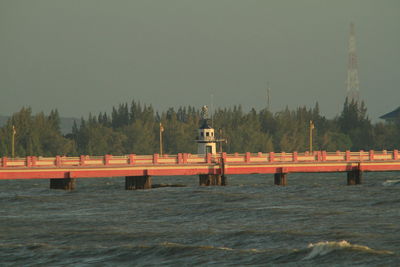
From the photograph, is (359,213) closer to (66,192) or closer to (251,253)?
(251,253)

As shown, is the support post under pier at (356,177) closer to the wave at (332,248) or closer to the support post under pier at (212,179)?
the support post under pier at (212,179)

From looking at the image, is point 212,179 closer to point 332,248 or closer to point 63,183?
point 63,183

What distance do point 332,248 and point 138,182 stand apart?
45.8 meters

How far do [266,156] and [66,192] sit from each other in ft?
60.1

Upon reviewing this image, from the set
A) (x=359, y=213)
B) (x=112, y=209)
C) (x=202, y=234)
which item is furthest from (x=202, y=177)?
(x=202, y=234)

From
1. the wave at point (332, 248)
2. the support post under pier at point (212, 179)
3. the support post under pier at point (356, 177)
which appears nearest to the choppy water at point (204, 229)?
the wave at point (332, 248)

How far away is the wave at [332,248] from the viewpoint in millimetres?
39625

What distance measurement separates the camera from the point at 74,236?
48656 millimetres

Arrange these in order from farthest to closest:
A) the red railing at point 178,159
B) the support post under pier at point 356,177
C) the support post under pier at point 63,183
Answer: the support post under pier at point 356,177 < the support post under pier at point 63,183 < the red railing at point 178,159

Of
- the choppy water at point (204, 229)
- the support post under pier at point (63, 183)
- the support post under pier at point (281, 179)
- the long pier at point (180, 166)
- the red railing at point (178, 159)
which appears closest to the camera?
the choppy water at point (204, 229)

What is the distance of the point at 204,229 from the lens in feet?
166

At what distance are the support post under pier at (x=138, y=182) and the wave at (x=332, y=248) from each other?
43.7 m

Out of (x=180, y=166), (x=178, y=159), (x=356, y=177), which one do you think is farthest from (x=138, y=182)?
(x=356, y=177)

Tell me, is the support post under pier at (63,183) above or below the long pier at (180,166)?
below
